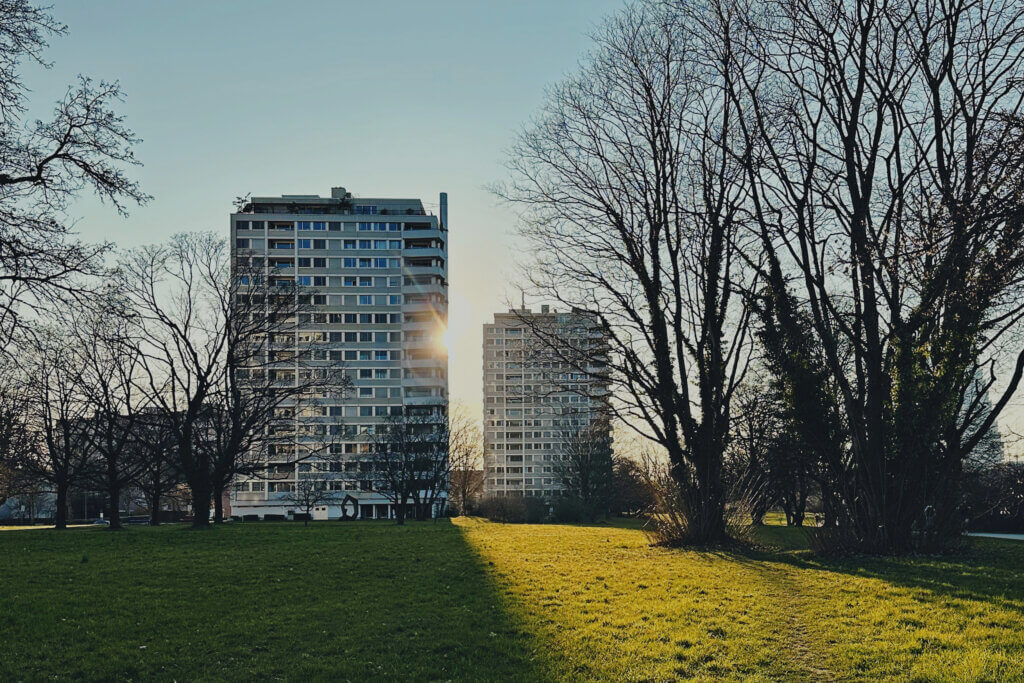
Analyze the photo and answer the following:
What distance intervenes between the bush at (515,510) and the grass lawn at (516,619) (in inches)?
1752

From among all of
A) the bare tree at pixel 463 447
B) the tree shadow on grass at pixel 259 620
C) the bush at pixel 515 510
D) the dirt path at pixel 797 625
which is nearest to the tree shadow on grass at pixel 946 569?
the dirt path at pixel 797 625

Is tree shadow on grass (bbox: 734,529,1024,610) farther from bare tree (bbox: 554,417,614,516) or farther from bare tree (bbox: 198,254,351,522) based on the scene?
bare tree (bbox: 554,417,614,516)

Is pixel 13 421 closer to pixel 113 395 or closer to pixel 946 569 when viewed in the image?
pixel 113 395

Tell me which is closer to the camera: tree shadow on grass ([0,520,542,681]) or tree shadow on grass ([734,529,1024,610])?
tree shadow on grass ([0,520,542,681])

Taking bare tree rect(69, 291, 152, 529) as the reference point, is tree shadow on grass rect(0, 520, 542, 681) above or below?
below

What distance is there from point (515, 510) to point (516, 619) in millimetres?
52128

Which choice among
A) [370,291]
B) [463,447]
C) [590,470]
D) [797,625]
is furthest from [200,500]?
[370,291]

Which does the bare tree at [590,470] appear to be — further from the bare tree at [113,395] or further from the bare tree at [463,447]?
the bare tree at [113,395]

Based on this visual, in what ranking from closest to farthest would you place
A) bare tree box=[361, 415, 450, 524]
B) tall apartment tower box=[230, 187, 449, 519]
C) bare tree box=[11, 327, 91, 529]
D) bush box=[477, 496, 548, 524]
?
bare tree box=[11, 327, 91, 529] → bush box=[477, 496, 548, 524] → bare tree box=[361, 415, 450, 524] → tall apartment tower box=[230, 187, 449, 519]

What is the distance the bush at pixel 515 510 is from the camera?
6283cm

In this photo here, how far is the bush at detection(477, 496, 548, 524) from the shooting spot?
62834mm

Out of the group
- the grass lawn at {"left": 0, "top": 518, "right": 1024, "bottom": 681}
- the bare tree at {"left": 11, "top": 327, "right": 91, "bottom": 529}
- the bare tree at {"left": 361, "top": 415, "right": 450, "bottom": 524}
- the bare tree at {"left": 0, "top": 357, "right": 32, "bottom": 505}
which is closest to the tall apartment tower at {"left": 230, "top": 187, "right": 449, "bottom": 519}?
the bare tree at {"left": 361, "top": 415, "right": 450, "bottom": 524}

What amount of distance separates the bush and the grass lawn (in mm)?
44501

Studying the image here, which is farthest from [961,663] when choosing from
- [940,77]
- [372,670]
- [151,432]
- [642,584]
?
[151,432]
